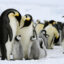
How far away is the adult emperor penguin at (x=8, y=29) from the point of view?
5.93 m

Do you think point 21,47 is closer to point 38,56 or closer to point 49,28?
point 38,56

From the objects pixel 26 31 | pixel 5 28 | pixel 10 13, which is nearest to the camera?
pixel 5 28

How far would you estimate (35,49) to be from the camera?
6.14 meters

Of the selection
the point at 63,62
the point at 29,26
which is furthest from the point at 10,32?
the point at 63,62

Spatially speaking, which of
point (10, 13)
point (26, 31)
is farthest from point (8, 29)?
point (26, 31)

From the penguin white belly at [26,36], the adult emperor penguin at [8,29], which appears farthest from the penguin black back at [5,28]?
the penguin white belly at [26,36]

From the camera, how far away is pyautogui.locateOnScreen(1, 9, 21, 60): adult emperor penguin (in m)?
5.93

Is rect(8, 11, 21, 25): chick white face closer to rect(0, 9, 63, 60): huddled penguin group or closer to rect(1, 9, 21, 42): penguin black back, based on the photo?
rect(0, 9, 63, 60): huddled penguin group

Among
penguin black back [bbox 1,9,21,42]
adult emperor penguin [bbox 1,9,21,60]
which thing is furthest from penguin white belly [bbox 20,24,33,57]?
penguin black back [bbox 1,9,21,42]

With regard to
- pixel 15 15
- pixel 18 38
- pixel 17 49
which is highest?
pixel 15 15

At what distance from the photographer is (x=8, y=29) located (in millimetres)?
5977

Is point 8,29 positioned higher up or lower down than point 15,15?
lower down

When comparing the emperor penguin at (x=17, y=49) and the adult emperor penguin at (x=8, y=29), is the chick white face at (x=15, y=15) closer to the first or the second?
the adult emperor penguin at (x=8, y=29)

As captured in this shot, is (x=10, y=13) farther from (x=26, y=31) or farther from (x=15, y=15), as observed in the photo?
(x=26, y=31)
